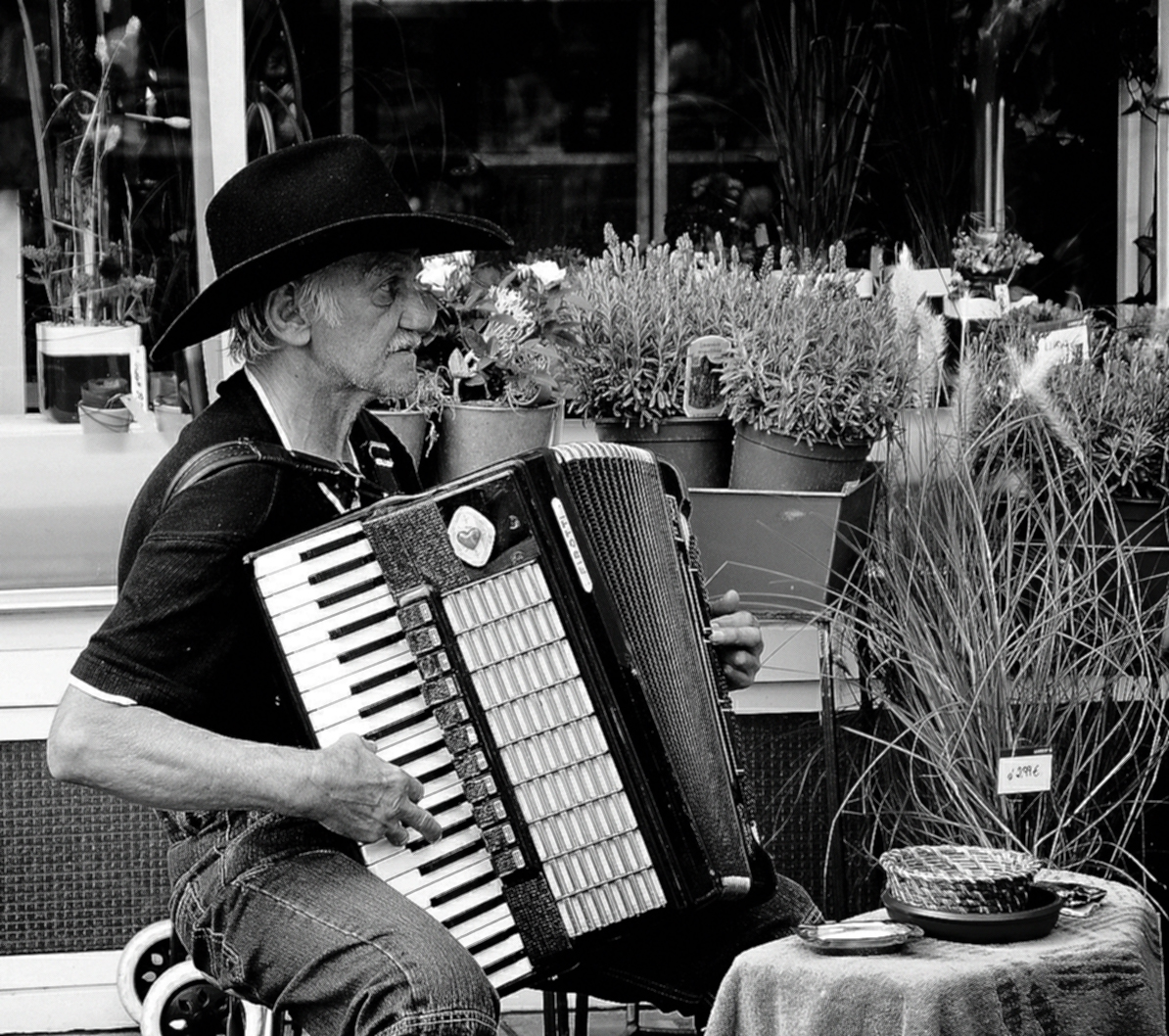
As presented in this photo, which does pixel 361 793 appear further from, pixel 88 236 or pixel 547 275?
pixel 88 236

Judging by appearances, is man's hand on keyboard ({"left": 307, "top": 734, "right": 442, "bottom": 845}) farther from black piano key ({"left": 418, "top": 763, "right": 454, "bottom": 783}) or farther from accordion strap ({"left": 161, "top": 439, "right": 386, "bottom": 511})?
accordion strap ({"left": 161, "top": 439, "right": 386, "bottom": 511})

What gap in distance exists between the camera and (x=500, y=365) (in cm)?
357

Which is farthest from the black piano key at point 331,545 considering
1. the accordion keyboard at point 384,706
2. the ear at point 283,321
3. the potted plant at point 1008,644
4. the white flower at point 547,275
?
the white flower at point 547,275

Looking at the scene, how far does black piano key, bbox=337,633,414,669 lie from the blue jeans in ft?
0.97

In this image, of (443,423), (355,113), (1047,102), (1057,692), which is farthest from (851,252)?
(1057,692)

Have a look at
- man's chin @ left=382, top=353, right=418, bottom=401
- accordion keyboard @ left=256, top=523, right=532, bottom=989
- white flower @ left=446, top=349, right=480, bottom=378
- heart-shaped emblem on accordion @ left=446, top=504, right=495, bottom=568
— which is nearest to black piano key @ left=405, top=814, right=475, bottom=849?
accordion keyboard @ left=256, top=523, right=532, bottom=989

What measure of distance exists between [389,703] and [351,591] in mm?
155

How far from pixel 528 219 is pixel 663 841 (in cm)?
270

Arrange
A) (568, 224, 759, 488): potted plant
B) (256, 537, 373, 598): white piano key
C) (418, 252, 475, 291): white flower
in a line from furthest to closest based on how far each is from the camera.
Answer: (418, 252, 475, 291): white flower, (568, 224, 759, 488): potted plant, (256, 537, 373, 598): white piano key

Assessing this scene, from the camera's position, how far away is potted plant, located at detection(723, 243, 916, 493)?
326 cm

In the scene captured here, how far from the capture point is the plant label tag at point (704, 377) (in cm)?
334

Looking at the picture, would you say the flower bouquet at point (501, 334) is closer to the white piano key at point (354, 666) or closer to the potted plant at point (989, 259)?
the white piano key at point (354, 666)

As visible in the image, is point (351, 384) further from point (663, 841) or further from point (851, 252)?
point (851, 252)

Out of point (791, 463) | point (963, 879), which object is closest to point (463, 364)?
point (791, 463)
